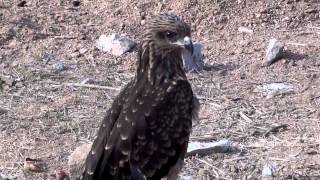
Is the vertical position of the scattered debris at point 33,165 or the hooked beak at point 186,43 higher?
the hooked beak at point 186,43

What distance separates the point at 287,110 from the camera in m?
9.10

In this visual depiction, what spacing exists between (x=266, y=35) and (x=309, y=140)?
2507 mm

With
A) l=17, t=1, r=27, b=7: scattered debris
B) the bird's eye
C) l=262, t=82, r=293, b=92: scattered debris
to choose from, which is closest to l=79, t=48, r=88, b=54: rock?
l=17, t=1, r=27, b=7: scattered debris

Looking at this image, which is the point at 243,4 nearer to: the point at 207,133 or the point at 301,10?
the point at 301,10

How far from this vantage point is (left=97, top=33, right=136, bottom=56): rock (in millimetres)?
10453

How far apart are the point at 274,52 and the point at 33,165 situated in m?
3.23

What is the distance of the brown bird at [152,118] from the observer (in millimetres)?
6730

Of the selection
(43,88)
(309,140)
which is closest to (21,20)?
(43,88)

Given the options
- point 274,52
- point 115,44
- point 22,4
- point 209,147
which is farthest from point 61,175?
point 22,4

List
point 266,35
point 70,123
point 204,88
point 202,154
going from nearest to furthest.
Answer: point 202,154 → point 70,123 → point 204,88 → point 266,35

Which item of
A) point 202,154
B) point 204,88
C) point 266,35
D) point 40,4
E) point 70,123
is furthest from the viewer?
point 40,4

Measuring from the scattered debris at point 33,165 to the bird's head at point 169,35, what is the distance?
1.63m

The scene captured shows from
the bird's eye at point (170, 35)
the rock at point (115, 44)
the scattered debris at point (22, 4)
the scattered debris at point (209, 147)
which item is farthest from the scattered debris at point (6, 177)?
the scattered debris at point (22, 4)

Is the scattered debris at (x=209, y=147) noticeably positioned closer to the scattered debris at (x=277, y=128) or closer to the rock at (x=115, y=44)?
the scattered debris at (x=277, y=128)
